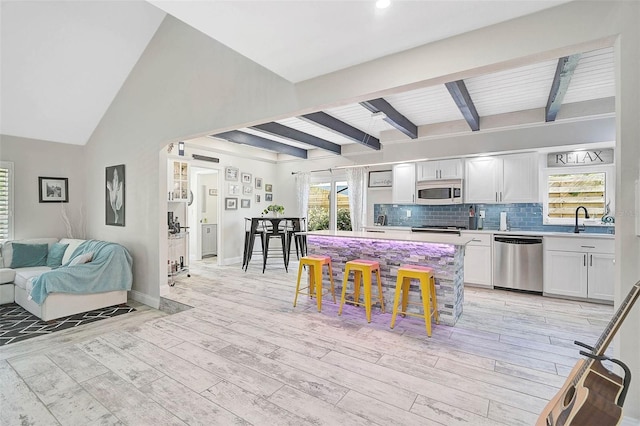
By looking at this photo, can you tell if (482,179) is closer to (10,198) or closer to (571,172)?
(571,172)

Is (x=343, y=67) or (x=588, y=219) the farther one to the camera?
(x=588, y=219)

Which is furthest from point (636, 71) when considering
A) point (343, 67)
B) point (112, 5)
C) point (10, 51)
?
point (10, 51)

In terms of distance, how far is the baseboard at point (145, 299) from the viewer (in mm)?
4375

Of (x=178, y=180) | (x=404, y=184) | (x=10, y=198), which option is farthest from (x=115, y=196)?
(x=404, y=184)

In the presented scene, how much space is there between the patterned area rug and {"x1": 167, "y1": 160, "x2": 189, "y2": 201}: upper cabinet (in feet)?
7.06

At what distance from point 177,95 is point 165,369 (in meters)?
3.50

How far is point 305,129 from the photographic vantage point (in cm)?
577

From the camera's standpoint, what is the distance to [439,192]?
542 centimetres

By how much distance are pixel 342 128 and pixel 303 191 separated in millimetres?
2729

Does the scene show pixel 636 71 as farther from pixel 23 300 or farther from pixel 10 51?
pixel 23 300

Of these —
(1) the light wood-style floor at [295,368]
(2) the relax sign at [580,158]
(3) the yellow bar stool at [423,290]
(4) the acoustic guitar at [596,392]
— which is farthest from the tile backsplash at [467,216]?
(4) the acoustic guitar at [596,392]

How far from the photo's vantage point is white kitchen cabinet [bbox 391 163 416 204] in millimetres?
5758

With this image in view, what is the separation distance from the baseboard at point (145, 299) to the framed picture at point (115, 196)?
1171 millimetres

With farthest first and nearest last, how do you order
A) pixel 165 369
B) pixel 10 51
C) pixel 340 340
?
pixel 10 51
pixel 340 340
pixel 165 369
